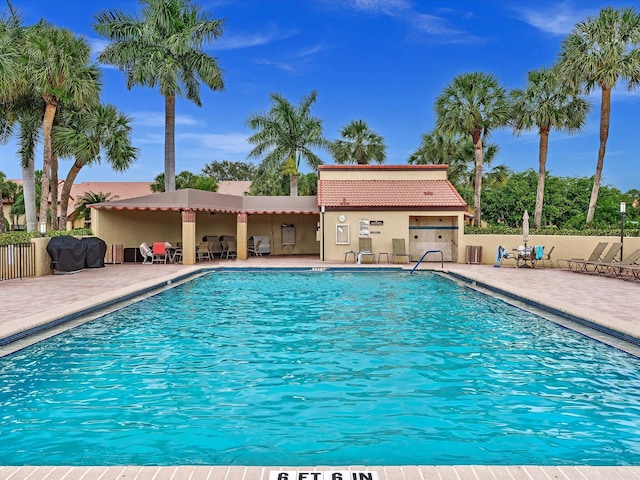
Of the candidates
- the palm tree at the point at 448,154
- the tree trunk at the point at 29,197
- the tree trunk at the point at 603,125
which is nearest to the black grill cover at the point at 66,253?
the tree trunk at the point at 29,197

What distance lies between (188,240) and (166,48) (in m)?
12.9

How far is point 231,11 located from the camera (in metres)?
30.6

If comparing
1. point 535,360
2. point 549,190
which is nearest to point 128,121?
point 535,360

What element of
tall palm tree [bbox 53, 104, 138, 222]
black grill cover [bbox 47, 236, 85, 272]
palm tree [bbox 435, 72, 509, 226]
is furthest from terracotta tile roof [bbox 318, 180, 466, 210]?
tall palm tree [bbox 53, 104, 138, 222]

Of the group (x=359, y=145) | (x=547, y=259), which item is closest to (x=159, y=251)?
(x=547, y=259)

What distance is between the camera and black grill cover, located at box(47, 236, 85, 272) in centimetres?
1750

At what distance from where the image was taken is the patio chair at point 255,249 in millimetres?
27719

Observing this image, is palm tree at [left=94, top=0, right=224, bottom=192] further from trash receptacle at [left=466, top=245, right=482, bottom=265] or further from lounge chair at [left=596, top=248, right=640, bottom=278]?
lounge chair at [left=596, top=248, right=640, bottom=278]

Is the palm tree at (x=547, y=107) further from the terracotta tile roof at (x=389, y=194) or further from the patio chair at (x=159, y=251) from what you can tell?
the patio chair at (x=159, y=251)

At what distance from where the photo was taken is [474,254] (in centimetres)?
2269

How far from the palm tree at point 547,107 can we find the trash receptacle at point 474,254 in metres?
8.63

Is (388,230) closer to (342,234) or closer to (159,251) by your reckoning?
(342,234)

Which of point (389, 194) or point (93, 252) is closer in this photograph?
point (93, 252)

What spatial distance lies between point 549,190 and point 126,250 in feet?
119
